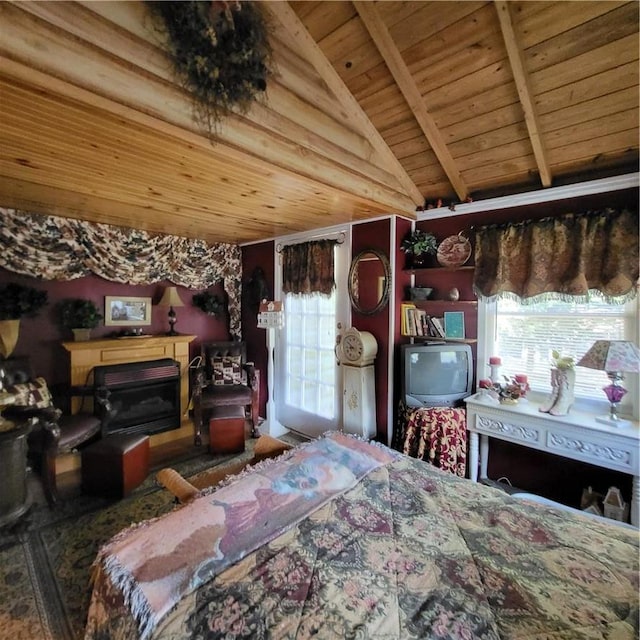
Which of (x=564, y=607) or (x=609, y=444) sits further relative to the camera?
(x=609, y=444)

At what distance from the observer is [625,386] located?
208 centimetres

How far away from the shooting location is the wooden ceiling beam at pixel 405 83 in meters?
1.59

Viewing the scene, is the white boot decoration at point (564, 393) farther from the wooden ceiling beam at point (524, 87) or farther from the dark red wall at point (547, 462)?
the wooden ceiling beam at point (524, 87)

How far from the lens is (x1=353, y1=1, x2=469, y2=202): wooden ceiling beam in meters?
1.59

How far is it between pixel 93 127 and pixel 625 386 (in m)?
3.28

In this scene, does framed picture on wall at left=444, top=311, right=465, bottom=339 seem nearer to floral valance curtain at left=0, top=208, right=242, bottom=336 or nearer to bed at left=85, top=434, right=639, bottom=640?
bed at left=85, top=434, right=639, bottom=640

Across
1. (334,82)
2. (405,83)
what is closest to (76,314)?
(334,82)

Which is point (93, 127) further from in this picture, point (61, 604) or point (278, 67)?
point (61, 604)

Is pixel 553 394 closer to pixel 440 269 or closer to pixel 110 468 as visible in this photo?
pixel 440 269

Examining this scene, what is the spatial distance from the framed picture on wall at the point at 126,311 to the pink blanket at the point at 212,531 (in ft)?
8.94

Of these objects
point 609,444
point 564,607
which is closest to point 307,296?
point 609,444

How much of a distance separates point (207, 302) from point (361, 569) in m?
3.42

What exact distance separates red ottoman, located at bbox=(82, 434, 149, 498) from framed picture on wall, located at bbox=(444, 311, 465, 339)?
8.73 feet

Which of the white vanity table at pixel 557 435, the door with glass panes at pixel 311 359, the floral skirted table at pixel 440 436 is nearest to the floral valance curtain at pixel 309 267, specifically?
the door with glass panes at pixel 311 359
